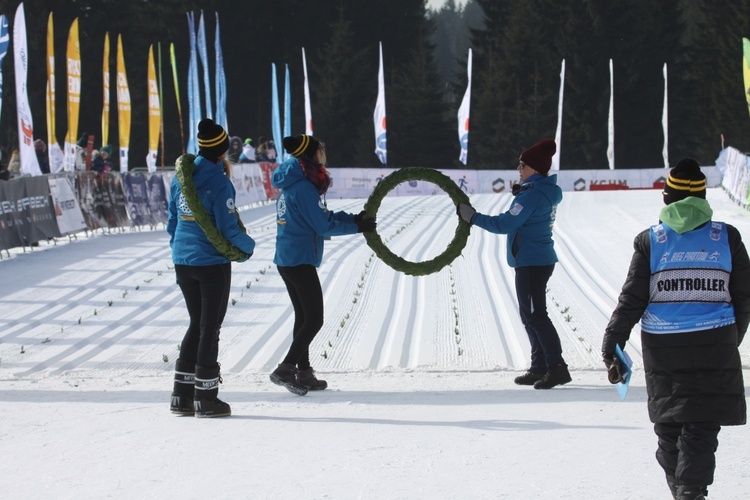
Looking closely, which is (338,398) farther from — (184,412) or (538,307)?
(538,307)

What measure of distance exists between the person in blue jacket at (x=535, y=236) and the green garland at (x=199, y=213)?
5.98ft

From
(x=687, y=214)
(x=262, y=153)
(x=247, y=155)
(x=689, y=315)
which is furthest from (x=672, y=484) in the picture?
(x=262, y=153)

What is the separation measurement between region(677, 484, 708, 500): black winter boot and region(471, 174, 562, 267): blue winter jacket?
9.93ft

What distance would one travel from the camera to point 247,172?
26375 millimetres

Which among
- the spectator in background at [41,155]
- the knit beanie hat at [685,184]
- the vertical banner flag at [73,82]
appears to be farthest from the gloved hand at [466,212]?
the vertical banner flag at [73,82]

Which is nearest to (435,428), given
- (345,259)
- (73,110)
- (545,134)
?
(345,259)

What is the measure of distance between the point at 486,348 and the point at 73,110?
16.4 m

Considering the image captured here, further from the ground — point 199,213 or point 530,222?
point 199,213

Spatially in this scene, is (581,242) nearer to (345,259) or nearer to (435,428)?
(345,259)

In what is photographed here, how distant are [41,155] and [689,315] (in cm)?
1751

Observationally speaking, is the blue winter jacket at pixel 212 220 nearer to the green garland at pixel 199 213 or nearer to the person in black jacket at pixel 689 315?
the green garland at pixel 199 213

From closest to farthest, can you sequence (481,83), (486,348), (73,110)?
1. (486,348)
2. (73,110)
3. (481,83)

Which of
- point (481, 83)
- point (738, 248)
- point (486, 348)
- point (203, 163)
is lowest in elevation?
point (486, 348)

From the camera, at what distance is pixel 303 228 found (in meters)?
6.95
